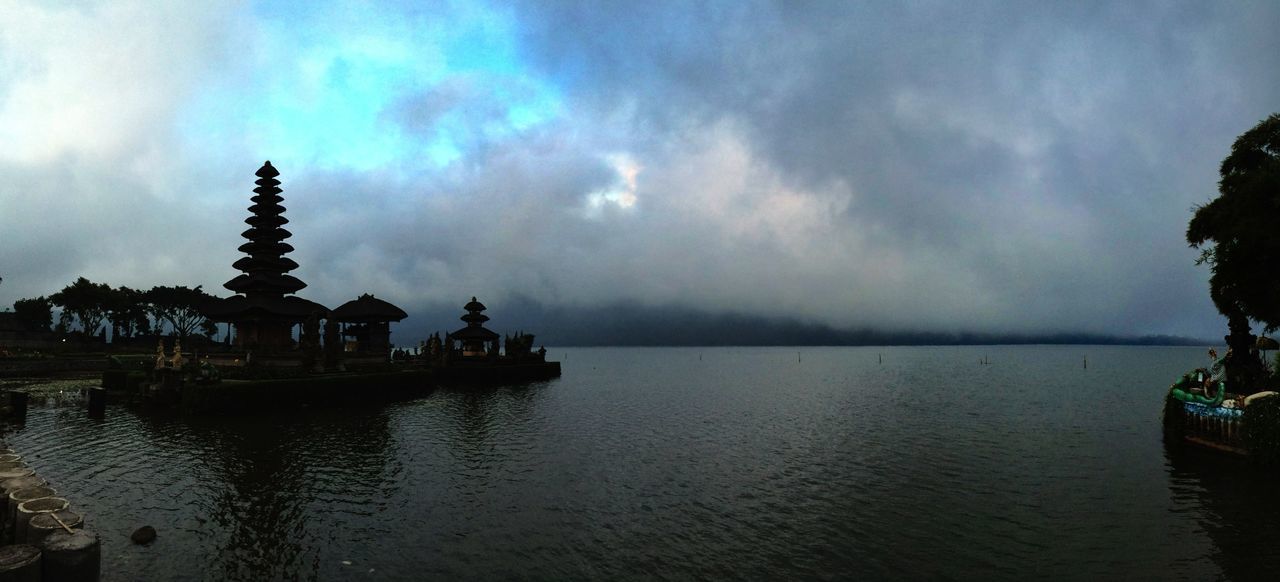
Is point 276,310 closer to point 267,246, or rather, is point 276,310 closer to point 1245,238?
point 267,246

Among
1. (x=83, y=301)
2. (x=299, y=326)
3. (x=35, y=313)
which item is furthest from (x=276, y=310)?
(x=35, y=313)

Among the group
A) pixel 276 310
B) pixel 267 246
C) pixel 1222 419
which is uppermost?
pixel 267 246

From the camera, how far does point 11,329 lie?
80.4m

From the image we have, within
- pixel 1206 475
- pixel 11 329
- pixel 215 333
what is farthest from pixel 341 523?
pixel 215 333

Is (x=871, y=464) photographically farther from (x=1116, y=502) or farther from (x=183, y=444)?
(x=183, y=444)

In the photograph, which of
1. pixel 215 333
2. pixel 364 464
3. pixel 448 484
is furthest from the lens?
pixel 215 333

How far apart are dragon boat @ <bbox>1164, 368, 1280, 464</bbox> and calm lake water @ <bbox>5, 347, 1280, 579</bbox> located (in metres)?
1.45

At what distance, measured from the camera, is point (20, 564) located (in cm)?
852

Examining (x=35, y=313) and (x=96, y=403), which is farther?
(x=35, y=313)

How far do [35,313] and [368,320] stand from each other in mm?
75215

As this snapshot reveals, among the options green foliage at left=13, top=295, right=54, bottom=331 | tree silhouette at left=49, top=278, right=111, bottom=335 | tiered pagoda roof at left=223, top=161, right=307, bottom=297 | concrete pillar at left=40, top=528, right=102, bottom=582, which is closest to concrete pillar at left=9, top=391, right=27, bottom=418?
tiered pagoda roof at left=223, top=161, right=307, bottom=297

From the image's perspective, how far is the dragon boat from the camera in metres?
20.5

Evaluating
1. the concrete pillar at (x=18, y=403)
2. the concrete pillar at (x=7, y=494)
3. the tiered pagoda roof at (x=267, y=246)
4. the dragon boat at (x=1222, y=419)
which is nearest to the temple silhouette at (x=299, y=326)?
the tiered pagoda roof at (x=267, y=246)

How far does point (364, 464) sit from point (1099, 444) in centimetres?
3405
